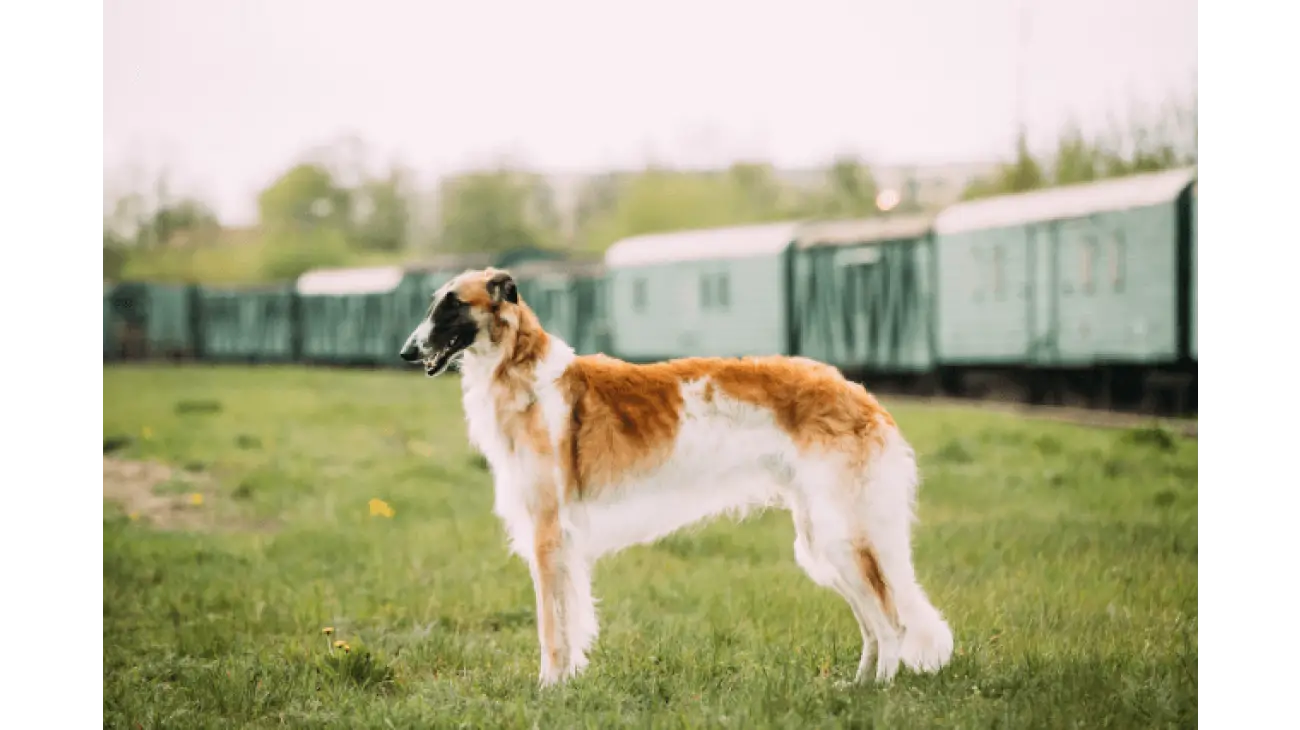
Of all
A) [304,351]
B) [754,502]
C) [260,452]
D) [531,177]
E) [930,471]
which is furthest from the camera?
[531,177]

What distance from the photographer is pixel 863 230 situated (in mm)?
14875

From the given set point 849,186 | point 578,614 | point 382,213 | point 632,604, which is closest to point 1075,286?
point 632,604

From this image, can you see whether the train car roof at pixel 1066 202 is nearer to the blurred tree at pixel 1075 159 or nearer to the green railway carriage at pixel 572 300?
the blurred tree at pixel 1075 159

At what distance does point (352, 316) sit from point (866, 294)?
40.0 ft

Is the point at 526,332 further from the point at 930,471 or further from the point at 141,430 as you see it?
the point at 141,430

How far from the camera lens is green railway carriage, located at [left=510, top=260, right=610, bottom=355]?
712 inches

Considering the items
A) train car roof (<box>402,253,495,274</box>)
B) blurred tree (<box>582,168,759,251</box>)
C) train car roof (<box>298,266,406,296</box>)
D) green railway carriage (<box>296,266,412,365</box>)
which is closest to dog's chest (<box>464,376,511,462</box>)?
train car roof (<box>402,253,495,274</box>)

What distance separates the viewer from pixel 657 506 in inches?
146

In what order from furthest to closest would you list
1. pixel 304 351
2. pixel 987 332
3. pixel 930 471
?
pixel 304 351
pixel 987 332
pixel 930 471

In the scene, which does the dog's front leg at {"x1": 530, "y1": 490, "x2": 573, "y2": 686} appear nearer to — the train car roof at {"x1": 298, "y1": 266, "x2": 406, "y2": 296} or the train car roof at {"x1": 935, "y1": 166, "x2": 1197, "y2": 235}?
the train car roof at {"x1": 935, "y1": 166, "x2": 1197, "y2": 235}

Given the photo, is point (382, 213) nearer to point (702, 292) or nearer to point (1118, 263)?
point (702, 292)

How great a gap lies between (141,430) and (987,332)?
9.49 metres
